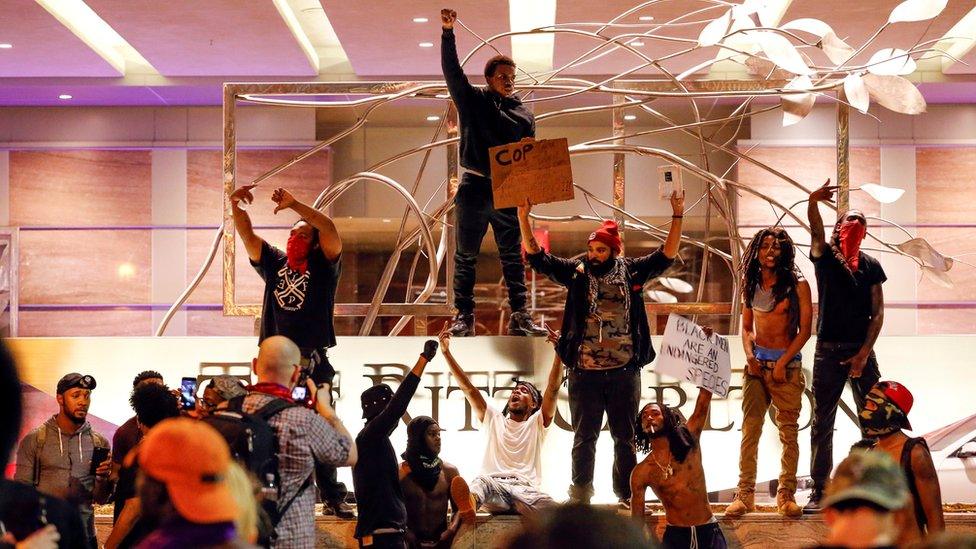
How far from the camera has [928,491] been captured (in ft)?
13.7

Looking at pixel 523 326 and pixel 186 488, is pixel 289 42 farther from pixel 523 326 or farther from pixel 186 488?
pixel 186 488

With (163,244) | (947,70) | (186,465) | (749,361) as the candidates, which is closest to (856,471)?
(186,465)

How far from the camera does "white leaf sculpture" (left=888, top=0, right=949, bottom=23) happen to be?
5.70 m

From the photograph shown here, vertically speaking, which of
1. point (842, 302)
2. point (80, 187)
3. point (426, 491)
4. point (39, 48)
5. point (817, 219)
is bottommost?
point (426, 491)

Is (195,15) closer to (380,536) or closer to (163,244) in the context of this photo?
(163,244)

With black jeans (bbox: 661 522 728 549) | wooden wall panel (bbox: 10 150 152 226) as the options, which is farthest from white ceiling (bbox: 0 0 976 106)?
black jeans (bbox: 661 522 728 549)

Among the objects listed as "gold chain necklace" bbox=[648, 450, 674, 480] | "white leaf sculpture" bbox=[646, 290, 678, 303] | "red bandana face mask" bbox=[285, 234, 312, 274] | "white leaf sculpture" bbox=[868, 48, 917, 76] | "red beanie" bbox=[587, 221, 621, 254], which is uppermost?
"white leaf sculpture" bbox=[868, 48, 917, 76]

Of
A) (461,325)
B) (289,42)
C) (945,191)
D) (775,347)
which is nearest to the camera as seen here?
(775,347)

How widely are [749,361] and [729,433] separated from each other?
988mm

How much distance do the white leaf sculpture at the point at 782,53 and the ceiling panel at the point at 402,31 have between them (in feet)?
8.76

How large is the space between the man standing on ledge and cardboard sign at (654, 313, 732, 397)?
82 cm

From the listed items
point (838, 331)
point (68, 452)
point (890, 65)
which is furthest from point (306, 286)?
point (890, 65)

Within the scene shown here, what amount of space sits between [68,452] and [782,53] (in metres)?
3.93

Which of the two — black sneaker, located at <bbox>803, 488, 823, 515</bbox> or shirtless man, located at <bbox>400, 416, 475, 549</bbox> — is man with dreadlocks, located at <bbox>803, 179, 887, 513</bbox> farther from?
shirtless man, located at <bbox>400, 416, 475, 549</bbox>
